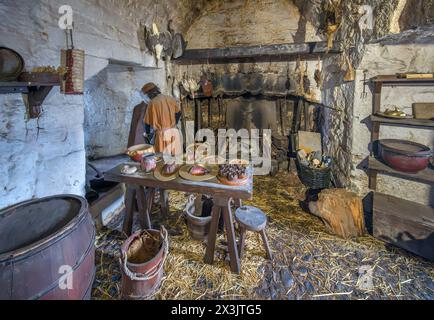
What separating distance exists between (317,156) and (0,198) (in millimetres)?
4163

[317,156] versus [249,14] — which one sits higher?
[249,14]

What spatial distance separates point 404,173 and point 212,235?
7.48 ft

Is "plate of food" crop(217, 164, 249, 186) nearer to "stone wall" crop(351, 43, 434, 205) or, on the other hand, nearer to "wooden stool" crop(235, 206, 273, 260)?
"wooden stool" crop(235, 206, 273, 260)

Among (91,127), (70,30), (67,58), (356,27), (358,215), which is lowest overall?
(358,215)

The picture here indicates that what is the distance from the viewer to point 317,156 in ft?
13.2

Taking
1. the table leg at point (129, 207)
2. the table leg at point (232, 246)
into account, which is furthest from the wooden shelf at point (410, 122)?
the table leg at point (129, 207)

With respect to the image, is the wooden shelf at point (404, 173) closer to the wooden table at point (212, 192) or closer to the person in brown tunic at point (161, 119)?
the wooden table at point (212, 192)

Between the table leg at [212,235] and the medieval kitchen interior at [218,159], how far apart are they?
0.6 inches

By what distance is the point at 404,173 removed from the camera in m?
2.54

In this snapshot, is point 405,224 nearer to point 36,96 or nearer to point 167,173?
point 167,173

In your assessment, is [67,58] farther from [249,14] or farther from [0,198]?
[249,14]

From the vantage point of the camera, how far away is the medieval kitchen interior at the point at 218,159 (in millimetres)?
1656
